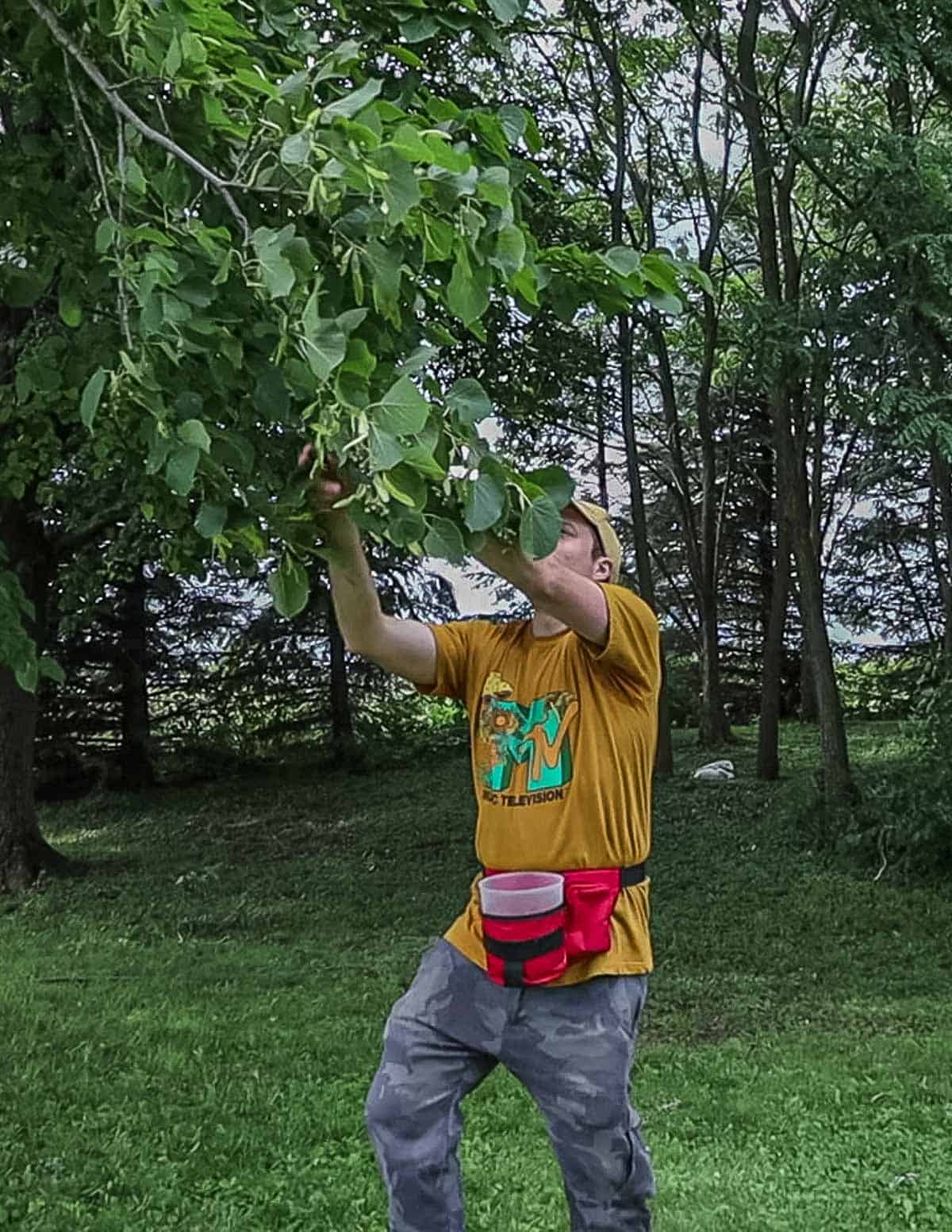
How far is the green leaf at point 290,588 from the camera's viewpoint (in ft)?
5.47

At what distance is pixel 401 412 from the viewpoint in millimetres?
1348

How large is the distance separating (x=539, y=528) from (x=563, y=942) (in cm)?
102

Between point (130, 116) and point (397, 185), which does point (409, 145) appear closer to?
point (397, 185)

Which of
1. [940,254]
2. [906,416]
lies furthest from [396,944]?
[940,254]

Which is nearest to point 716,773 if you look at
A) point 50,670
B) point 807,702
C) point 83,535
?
point 807,702

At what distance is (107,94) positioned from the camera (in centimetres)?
171

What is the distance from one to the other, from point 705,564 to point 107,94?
40.4 ft

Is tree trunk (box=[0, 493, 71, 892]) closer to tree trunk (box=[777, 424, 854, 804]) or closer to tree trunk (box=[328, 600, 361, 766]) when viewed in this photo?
tree trunk (box=[328, 600, 361, 766])

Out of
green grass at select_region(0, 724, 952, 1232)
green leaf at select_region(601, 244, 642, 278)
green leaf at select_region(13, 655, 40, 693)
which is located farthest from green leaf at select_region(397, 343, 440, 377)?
green grass at select_region(0, 724, 952, 1232)

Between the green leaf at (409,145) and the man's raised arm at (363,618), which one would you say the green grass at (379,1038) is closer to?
the man's raised arm at (363,618)

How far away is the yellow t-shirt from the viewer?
7.85 ft

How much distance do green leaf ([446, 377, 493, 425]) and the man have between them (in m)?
0.69

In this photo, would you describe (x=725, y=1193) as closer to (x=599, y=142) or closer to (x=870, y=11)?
(x=870, y=11)

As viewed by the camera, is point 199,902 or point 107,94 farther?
point 199,902
